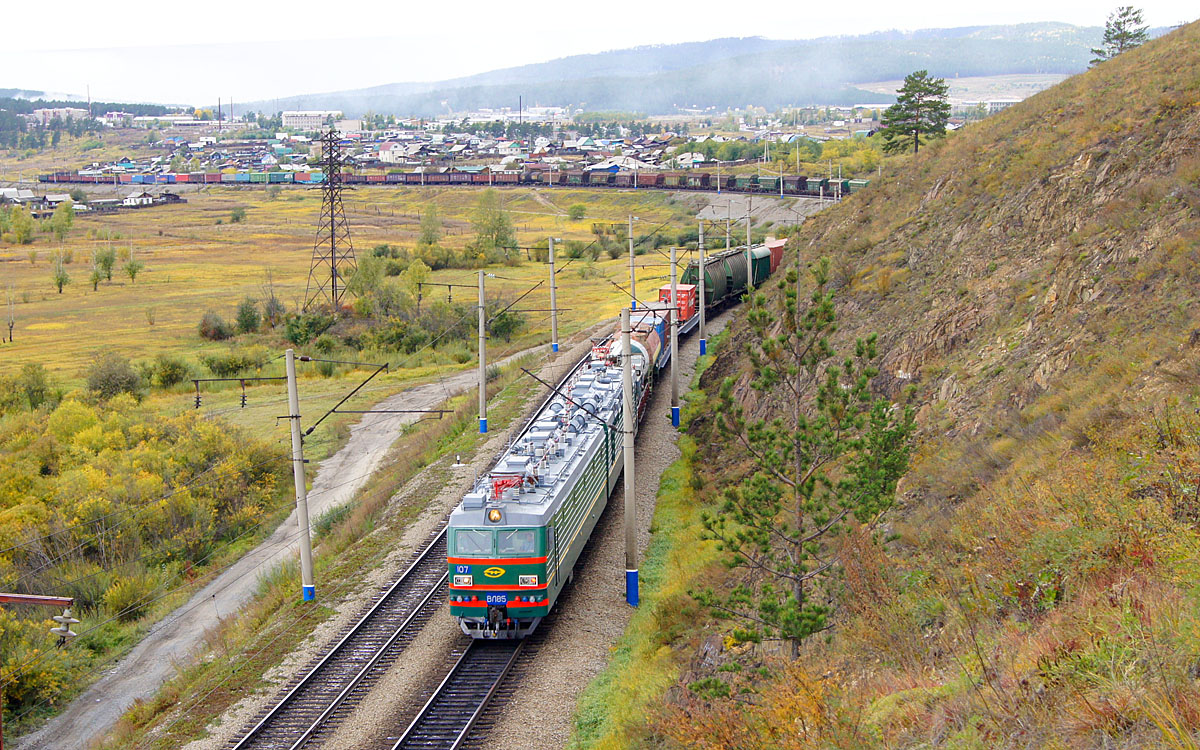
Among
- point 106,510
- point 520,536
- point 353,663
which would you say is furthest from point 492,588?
point 106,510

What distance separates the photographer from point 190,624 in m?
28.9

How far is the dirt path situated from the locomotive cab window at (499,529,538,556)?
768cm

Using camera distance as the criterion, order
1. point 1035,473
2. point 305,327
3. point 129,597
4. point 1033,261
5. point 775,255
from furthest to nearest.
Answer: point 305,327 → point 775,255 → point 129,597 → point 1033,261 → point 1035,473

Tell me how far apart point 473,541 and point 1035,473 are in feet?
37.3

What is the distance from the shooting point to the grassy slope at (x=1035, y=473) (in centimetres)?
997

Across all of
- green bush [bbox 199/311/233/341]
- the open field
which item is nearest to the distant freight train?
the open field

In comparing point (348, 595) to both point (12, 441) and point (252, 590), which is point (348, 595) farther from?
point (12, 441)

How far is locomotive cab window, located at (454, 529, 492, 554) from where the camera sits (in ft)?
68.8

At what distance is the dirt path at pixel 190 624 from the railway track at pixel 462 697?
275 inches

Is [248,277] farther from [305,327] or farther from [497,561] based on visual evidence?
[497,561]

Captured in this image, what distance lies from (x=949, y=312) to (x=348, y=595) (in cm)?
1853

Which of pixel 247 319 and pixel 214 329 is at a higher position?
pixel 247 319

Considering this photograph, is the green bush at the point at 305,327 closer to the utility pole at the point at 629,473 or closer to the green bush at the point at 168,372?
the green bush at the point at 168,372

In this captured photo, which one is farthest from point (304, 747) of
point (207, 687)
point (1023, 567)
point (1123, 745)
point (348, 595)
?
point (1123, 745)
